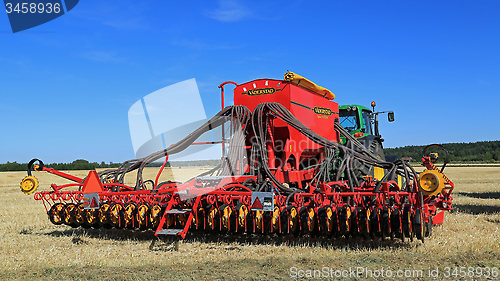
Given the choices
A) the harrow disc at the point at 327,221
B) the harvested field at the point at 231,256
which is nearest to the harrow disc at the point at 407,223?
the harvested field at the point at 231,256

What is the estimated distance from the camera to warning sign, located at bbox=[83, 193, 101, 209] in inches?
246

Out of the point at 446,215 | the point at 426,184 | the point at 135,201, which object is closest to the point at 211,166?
the point at 135,201

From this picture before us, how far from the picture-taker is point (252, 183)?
677cm

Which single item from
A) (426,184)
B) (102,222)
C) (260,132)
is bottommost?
(102,222)

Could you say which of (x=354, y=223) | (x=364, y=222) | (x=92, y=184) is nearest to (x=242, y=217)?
(x=354, y=223)

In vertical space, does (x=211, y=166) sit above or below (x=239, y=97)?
below

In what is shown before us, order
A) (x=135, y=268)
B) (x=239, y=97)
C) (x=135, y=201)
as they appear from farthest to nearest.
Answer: (x=239, y=97) → (x=135, y=201) → (x=135, y=268)

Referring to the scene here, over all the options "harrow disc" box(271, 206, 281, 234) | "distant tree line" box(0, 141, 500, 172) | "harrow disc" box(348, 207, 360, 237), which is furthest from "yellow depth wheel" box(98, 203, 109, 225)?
"distant tree line" box(0, 141, 500, 172)

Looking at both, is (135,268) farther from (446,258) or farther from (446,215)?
(446,215)

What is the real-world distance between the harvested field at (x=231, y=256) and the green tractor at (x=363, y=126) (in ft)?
8.25

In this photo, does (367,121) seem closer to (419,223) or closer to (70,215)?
(419,223)

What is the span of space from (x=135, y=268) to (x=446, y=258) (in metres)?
4.04

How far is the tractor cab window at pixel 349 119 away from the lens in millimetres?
10141

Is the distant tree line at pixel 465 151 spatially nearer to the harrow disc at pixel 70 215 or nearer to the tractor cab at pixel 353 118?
the tractor cab at pixel 353 118
